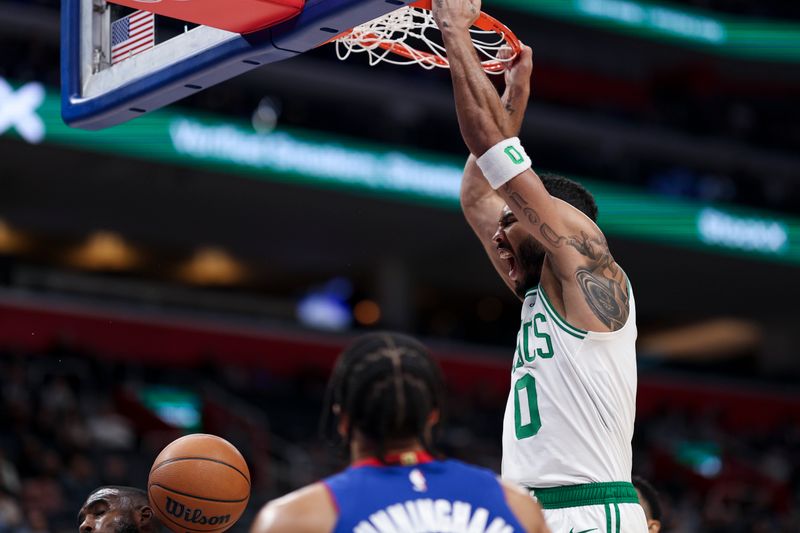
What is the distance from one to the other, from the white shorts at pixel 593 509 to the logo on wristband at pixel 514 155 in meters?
1.08

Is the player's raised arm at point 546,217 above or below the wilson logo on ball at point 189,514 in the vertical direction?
above

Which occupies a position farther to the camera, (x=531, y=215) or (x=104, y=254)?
(x=104, y=254)

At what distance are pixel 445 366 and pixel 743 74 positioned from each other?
1140 centimetres

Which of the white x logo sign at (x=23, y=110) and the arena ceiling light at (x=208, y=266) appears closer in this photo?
the white x logo sign at (x=23, y=110)

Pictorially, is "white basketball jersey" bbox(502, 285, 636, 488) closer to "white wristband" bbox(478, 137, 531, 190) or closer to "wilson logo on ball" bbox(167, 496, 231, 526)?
"white wristband" bbox(478, 137, 531, 190)

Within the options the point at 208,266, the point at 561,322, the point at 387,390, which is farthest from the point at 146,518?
the point at 208,266

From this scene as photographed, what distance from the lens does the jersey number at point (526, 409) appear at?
3.91 meters

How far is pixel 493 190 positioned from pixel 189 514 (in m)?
1.75

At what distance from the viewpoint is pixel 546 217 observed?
12.5 feet

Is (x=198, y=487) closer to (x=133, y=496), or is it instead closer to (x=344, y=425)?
(x=133, y=496)

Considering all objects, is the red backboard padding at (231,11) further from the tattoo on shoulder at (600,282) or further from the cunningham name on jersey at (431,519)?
the cunningham name on jersey at (431,519)

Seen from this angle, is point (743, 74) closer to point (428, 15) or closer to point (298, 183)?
point (298, 183)

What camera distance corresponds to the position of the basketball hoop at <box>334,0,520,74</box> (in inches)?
184

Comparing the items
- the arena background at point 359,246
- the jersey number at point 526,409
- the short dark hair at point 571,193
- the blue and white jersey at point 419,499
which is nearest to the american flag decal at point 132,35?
the short dark hair at point 571,193
